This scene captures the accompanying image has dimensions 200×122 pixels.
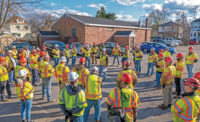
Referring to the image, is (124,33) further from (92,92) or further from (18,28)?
(18,28)

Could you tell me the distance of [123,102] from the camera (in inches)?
118

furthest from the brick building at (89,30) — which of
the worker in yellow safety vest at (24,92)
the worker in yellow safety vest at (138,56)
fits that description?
the worker in yellow safety vest at (24,92)

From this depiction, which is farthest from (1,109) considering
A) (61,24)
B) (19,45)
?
(61,24)

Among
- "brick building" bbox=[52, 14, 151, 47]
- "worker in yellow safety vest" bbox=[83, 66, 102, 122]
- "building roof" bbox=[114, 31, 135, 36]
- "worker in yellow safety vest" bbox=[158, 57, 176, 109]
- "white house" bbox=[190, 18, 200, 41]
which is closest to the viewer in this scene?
"worker in yellow safety vest" bbox=[83, 66, 102, 122]

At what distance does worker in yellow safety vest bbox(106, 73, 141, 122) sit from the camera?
115 inches

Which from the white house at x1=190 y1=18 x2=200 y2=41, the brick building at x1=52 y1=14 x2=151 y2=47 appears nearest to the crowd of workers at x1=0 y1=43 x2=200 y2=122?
the brick building at x1=52 y1=14 x2=151 y2=47

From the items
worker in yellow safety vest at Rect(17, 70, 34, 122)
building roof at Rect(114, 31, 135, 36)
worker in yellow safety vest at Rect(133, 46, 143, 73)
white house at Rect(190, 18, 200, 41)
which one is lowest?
worker in yellow safety vest at Rect(17, 70, 34, 122)

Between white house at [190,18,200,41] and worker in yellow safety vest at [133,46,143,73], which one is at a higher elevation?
white house at [190,18,200,41]

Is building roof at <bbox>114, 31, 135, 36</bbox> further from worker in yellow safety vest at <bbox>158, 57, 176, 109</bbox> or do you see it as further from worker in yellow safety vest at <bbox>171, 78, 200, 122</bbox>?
worker in yellow safety vest at <bbox>171, 78, 200, 122</bbox>

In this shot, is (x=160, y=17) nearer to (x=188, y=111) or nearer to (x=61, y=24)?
(x=61, y=24)

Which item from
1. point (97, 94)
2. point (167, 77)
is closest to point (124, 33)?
point (167, 77)

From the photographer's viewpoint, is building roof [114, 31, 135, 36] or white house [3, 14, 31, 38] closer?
building roof [114, 31, 135, 36]

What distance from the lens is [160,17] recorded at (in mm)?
59250

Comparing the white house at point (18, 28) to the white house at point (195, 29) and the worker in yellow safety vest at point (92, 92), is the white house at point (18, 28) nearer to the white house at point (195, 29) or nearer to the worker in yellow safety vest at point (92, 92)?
the worker in yellow safety vest at point (92, 92)
